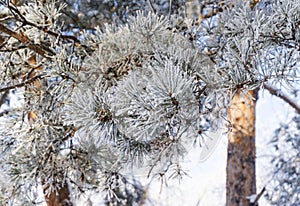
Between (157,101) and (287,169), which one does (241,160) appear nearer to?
(287,169)

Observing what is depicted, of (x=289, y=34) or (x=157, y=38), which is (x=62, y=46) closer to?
(x=157, y=38)

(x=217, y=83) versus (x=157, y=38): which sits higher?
(x=157, y=38)

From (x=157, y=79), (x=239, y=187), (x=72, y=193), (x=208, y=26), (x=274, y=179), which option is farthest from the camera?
(x=274, y=179)

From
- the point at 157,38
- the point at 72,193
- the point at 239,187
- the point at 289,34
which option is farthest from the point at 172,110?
the point at 239,187

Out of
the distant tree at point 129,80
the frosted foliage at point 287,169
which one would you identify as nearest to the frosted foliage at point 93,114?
the distant tree at point 129,80

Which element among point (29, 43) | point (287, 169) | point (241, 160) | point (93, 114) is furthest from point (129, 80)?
point (287, 169)

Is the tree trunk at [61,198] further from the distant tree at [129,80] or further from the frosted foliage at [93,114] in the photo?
the frosted foliage at [93,114]

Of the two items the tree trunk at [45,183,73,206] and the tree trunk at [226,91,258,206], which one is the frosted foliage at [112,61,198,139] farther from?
the tree trunk at [226,91,258,206]
